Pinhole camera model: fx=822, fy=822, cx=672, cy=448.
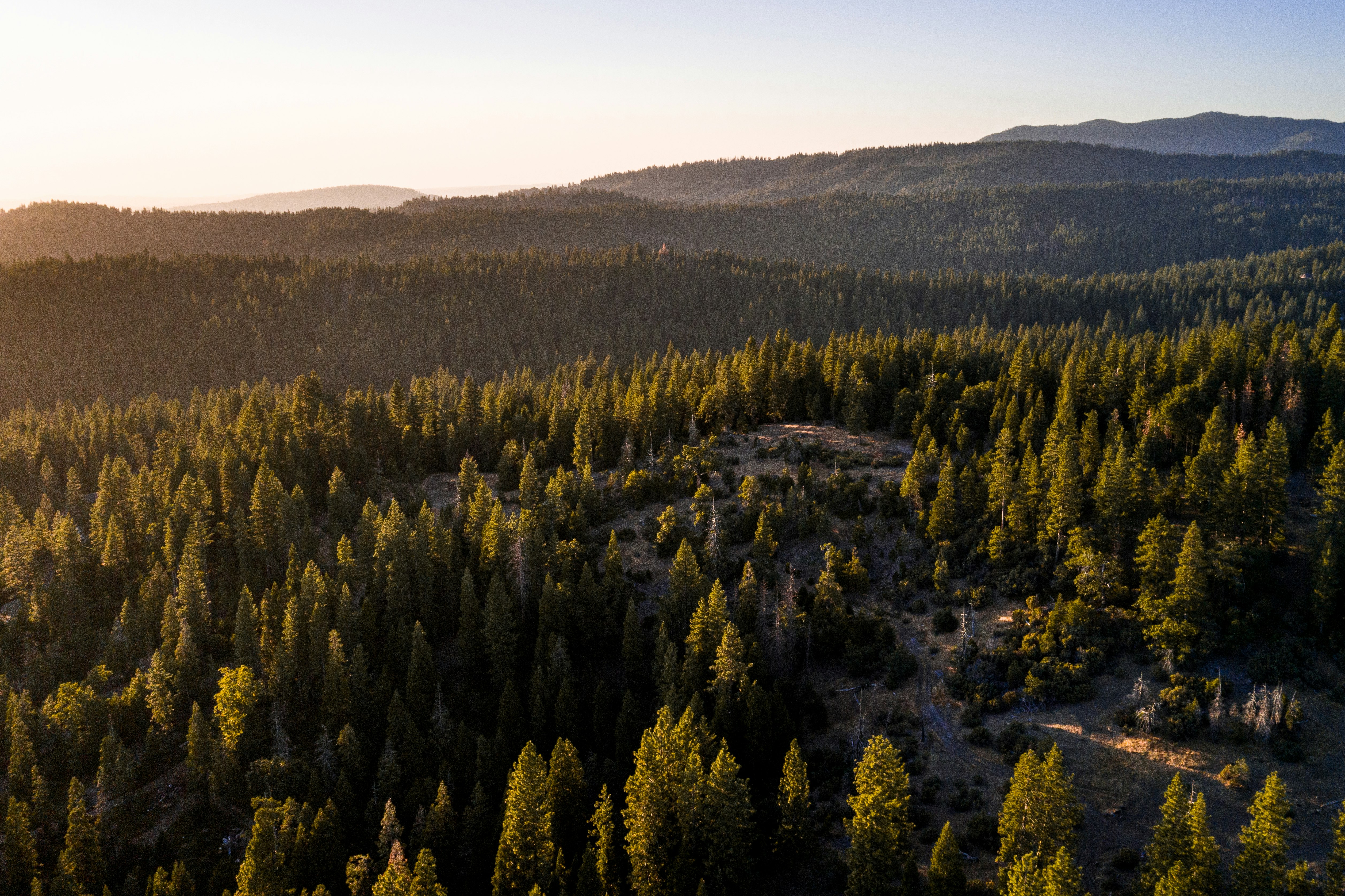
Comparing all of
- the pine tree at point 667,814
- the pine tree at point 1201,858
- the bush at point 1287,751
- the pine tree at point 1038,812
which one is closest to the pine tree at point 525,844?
the pine tree at point 667,814

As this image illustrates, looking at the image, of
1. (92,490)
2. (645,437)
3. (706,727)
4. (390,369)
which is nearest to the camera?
(706,727)

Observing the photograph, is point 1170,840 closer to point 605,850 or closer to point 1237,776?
point 1237,776

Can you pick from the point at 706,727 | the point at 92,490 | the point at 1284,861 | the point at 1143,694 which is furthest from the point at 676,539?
the point at 92,490

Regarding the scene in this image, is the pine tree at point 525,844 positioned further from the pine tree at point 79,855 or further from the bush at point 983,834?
the pine tree at point 79,855

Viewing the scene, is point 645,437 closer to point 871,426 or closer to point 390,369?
point 871,426

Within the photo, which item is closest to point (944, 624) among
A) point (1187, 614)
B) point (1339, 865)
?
point (1187, 614)

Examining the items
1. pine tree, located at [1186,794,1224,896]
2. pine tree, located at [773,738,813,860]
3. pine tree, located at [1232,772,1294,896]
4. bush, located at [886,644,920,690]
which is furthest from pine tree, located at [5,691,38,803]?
pine tree, located at [1232,772,1294,896]
